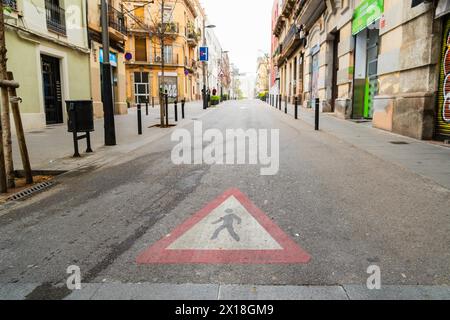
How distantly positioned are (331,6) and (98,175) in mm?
16814

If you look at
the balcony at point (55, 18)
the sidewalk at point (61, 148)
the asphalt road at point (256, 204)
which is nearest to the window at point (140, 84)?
the balcony at point (55, 18)

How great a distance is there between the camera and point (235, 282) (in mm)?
2584

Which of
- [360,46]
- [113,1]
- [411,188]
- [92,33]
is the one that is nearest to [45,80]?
[92,33]

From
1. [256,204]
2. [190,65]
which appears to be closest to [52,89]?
[256,204]

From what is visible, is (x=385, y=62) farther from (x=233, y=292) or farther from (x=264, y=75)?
(x=264, y=75)

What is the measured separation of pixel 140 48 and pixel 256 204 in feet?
145

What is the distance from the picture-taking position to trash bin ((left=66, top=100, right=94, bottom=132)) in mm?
7582

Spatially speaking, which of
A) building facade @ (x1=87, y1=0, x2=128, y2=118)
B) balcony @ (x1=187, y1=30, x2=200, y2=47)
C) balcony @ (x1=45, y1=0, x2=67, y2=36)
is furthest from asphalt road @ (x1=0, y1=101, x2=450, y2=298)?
balcony @ (x1=187, y1=30, x2=200, y2=47)

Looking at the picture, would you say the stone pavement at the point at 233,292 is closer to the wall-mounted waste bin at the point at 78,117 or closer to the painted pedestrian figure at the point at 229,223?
the painted pedestrian figure at the point at 229,223

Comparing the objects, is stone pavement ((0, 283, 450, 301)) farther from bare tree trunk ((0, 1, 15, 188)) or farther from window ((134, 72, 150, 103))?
window ((134, 72, 150, 103))

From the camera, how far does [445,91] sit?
862cm

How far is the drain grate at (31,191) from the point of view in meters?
4.89

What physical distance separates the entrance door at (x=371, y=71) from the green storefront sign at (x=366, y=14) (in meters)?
0.65

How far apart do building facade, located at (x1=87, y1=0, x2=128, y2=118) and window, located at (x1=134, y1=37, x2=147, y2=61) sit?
2184 centimetres
